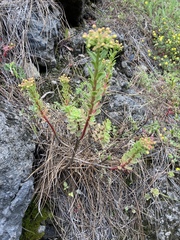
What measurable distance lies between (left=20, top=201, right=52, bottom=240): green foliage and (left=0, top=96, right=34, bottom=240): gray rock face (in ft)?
0.35

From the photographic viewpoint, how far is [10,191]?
1.28 m

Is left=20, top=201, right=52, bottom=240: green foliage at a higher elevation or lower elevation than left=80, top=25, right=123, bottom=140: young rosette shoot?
lower

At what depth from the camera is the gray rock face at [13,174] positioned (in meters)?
1.24

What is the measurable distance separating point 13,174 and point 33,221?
326 millimetres

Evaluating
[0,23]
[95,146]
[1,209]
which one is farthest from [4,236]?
[0,23]

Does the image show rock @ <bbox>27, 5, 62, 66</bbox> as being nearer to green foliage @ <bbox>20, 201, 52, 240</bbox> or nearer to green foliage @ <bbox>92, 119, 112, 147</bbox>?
green foliage @ <bbox>92, 119, 112, 147</bbox>

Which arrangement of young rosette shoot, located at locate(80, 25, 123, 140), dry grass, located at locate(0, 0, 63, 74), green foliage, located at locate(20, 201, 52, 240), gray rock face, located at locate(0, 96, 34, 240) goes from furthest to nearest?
dry grass, located at locate(0, 0, 63, 74) < green foliage, located at locate(20, 201, 52, 240) < gray rock face, located at locate(0, 96, 34, 240) < young rosette shoot, located at locate(80, 25, 123, 140)

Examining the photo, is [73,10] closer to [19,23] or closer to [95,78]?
[19,23]

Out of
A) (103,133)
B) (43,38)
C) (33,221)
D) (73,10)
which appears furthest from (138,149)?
(73,10)

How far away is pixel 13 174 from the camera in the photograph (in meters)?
1.31

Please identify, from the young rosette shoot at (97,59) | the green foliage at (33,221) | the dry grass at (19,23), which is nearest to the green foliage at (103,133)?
the young rosette shoot at (97,59)

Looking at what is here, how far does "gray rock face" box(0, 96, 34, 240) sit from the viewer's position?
1.24 meters

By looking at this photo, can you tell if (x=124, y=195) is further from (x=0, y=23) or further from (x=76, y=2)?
(x=76, y=2)

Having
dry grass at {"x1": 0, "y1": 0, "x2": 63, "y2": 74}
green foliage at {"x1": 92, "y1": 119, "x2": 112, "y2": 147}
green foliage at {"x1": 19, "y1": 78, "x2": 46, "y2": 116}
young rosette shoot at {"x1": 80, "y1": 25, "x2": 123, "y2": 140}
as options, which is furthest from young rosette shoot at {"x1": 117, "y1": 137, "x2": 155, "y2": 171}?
dry grass at {"x1": 0, "y1": 0, "x2": 63, "y2": 74}
